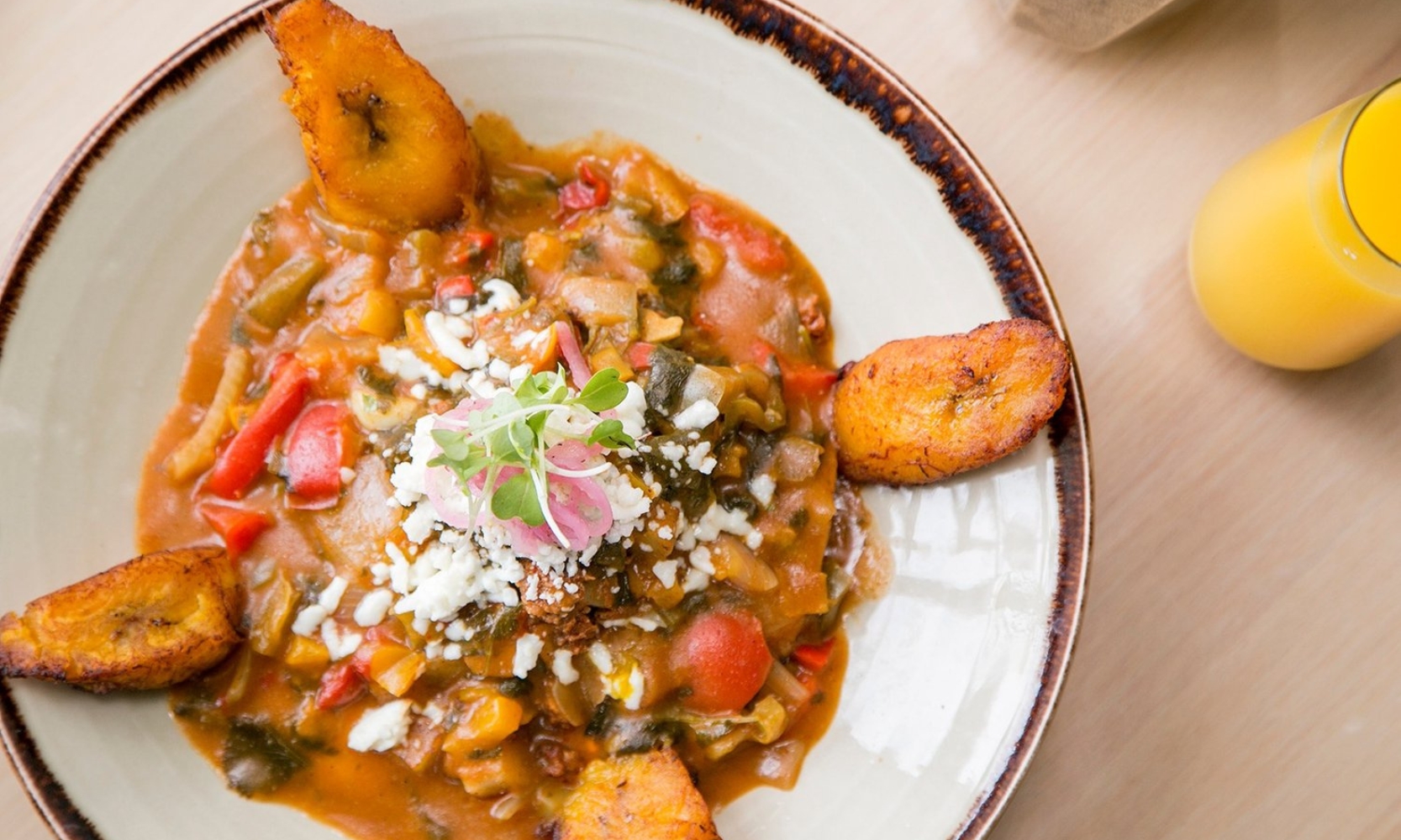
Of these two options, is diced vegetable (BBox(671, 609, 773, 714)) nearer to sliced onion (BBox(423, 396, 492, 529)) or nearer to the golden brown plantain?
the golden brown plantain

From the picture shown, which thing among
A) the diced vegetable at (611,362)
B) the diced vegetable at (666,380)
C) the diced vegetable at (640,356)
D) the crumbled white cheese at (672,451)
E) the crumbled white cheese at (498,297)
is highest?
the crumbled white cheese at (498,297)

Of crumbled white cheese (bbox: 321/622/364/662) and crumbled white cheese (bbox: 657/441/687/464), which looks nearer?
crumbled white cheese (bbox: 657/441/687/464)

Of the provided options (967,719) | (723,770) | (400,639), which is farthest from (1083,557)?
(400,639)

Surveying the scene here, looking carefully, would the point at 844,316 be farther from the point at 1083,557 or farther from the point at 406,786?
the point at 406,786

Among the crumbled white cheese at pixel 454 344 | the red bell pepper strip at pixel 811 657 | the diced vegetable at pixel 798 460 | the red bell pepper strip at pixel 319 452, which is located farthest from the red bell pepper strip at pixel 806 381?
the red bell pepper strip at pixel 319 452

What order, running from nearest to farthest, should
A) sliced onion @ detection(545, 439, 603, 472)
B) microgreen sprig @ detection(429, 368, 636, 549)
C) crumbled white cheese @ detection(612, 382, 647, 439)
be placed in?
microgreen sprig @ detection(429, 368, 636, 549) < sliced onion @ detection(545, 439, 603, 472) < crumbled white cheese @ detection(612, 382, 647, 439)

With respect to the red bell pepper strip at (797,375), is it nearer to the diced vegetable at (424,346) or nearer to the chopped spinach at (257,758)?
the diced vegetable at (424,346)

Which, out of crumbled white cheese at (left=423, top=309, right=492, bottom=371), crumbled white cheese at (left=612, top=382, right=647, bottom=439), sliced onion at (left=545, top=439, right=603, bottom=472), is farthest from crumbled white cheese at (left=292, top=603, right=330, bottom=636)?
crumbled white cheese at (left=612, top=382, right=647, bottom=439)
